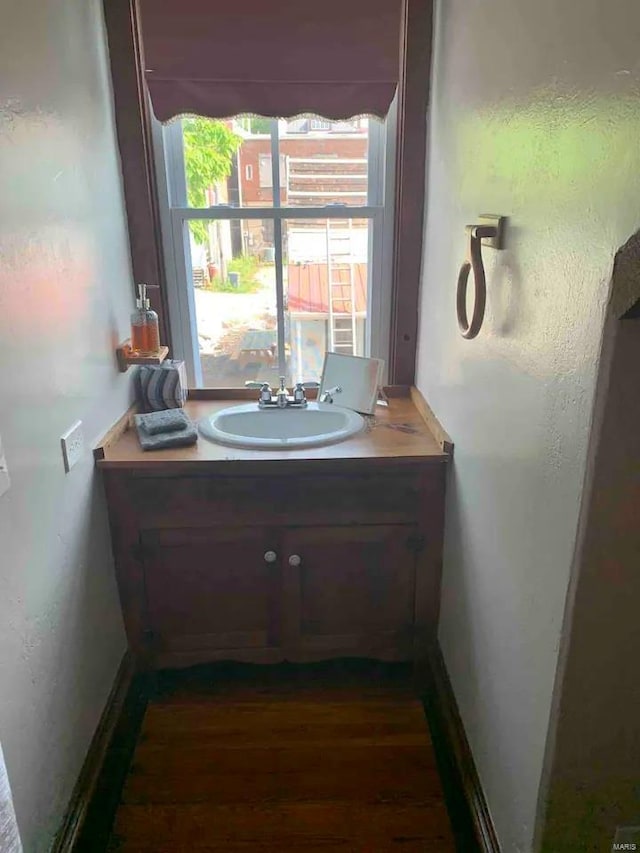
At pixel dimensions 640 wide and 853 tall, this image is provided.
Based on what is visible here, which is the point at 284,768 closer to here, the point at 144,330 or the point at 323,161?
the point at 144,330

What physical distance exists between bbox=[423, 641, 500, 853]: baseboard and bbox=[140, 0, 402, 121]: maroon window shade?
1735 mm

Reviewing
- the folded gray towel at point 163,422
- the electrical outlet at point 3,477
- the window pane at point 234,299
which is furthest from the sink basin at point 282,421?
the electrical outlet at point 3,477

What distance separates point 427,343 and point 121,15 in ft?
4.32

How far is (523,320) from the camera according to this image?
1123mm

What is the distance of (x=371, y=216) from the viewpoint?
2088 millimetres

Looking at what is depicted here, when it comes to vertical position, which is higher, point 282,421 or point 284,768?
point 282,421

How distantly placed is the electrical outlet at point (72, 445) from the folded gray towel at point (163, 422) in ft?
0.90

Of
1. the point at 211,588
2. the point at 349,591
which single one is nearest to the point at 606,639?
the point at 349,591

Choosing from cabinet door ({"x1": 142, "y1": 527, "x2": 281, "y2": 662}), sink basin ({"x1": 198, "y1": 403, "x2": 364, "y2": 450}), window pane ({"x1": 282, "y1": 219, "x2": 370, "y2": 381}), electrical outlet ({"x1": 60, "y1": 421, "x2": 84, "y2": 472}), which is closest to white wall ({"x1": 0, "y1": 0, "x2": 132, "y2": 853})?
electrical outlet ({"x1": 60, "y1": 421, "x2": 84, "y2": 472})

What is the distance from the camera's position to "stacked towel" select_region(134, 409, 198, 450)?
5.68ft

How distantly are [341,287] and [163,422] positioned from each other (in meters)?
0.81

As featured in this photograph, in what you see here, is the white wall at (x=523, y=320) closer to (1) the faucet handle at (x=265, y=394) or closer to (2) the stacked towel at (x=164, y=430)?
(1) the faucet handle at (x=265, y=394)

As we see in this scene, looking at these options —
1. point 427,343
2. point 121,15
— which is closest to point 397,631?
point 427,343

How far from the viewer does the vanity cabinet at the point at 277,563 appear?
1729mm
